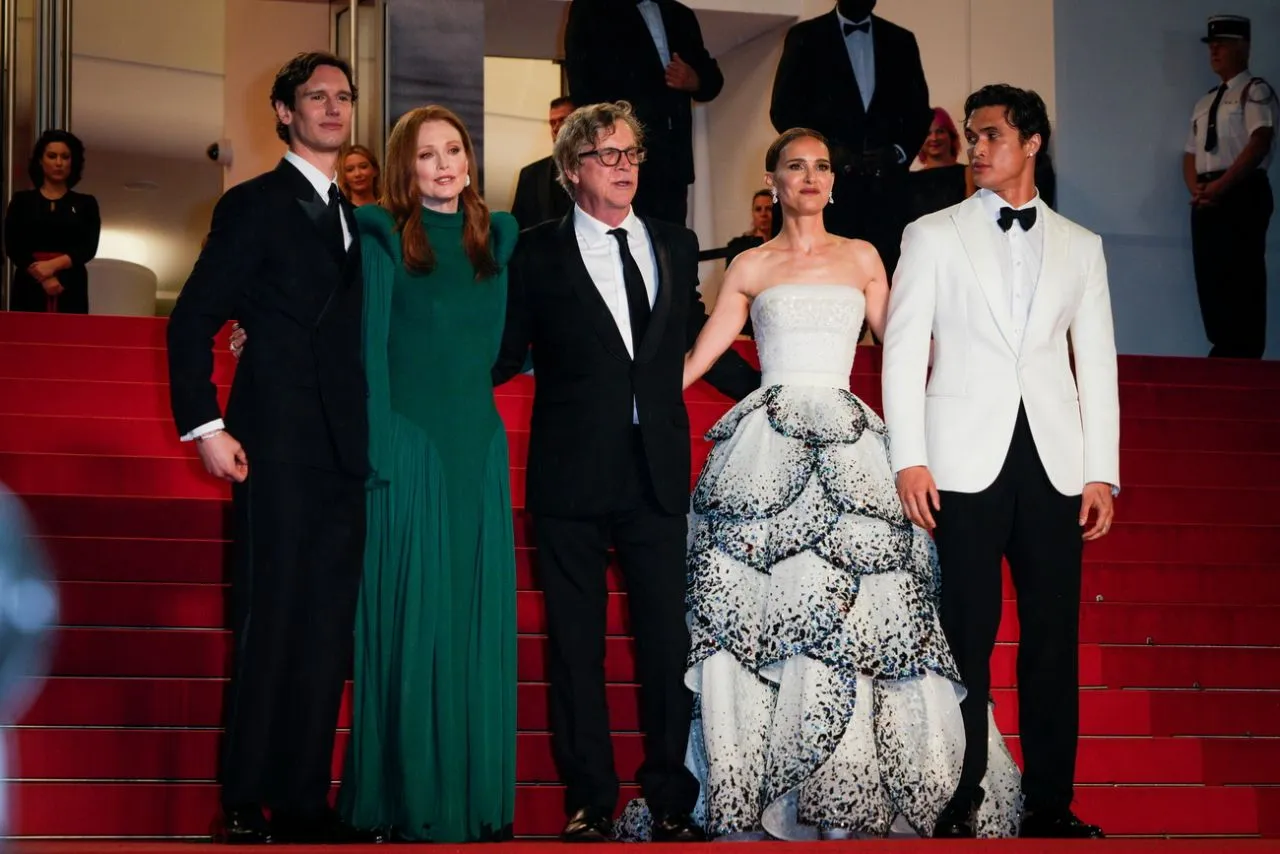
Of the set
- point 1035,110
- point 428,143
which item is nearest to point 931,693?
point 1035,110

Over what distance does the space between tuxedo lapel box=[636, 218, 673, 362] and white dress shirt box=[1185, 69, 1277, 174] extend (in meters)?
5.26

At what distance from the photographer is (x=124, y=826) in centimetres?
459

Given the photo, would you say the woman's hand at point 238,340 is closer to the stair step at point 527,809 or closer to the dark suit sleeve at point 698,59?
the stair step at point 527,809

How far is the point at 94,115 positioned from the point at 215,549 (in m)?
11.6

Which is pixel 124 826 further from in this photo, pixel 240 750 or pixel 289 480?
pixel 289 480

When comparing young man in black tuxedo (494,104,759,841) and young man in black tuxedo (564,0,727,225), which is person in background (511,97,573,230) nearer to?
young man in black tuxedo (564,0,727,225)

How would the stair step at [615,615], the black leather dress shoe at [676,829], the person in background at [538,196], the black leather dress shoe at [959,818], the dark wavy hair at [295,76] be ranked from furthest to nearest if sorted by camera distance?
1. the person in background at [538,196]
2. the stair step at [615,615]
3. the black leather dress shoe at [959,818]
4. the black leather dress shoe at [676,829]
5. the dark wavy hair at [295,76]

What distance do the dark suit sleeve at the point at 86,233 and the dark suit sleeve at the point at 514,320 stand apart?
4743mm

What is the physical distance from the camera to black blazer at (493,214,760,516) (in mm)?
4281

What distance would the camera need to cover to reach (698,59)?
662 centimetres

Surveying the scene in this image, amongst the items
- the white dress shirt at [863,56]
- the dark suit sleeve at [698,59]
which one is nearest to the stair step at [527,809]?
the dark suit sleeve at [698,59]

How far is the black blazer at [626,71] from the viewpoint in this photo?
6336 mm

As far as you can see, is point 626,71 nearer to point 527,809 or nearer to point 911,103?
point 911,103

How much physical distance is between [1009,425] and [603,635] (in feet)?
3.62
